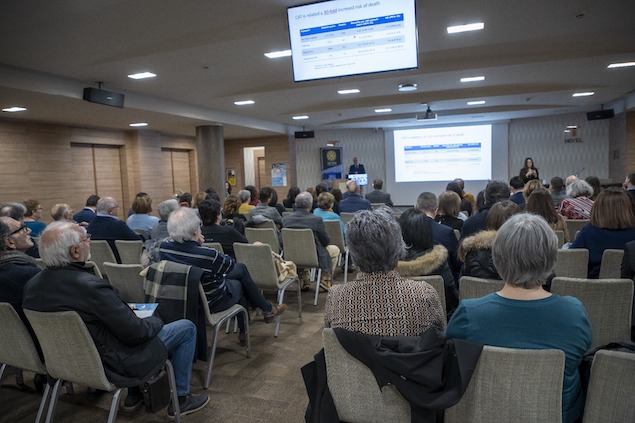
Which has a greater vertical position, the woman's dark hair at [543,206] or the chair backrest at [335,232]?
the woman's dark hair at [543,206]

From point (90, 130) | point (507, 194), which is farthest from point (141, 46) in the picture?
point (90, 130)

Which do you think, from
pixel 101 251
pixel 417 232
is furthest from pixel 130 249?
pixel 417 232

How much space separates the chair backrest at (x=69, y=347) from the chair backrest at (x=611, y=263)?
3.18m

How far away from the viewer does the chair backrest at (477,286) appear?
7.66ft

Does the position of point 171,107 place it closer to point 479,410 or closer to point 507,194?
point 507,194

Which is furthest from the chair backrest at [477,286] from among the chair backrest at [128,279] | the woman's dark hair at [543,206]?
the chair backrest at [128,279]

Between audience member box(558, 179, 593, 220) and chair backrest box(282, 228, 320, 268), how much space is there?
2.91 meters

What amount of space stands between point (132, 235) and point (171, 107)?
502cm

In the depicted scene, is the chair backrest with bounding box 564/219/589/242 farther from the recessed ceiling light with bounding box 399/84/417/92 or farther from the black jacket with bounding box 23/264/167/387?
the recessed ceiling light with bounding box 399/84/417/92

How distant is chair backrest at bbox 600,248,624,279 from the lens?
2.98m

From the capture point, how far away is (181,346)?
9.00ft

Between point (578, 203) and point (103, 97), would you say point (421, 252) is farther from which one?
point (103, 97)

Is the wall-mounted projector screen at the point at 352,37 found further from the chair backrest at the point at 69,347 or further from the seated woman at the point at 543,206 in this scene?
the chair backrest at the point at 69,347

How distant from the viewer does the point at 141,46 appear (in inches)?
206
